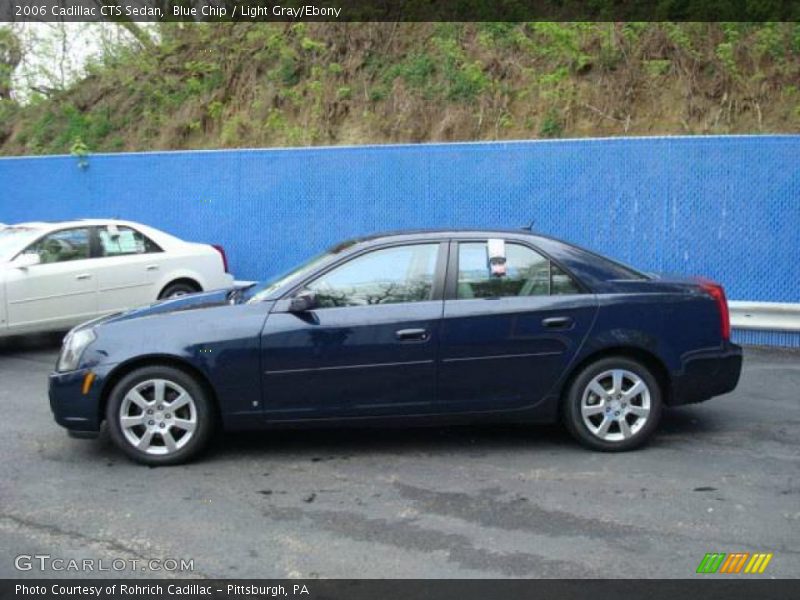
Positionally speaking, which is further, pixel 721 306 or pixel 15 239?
pixel 15 239

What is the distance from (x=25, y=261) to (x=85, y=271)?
665 millimetres

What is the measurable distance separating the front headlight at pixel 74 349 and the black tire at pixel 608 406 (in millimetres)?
3226

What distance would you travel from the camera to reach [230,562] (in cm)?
447

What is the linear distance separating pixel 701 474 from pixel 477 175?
254 inches

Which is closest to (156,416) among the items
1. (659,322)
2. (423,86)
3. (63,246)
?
(659,322)

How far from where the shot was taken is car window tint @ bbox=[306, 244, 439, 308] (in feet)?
19.7

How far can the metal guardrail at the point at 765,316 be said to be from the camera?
9.62m

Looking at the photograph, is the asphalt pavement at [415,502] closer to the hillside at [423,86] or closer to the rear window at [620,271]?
the rear window at [620,271]

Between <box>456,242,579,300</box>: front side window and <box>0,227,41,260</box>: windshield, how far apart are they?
6028 millimetres

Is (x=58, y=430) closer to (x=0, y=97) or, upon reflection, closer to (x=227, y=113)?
(x=227, y=113)

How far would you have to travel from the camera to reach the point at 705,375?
243 inches

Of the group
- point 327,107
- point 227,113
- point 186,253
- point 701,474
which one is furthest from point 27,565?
point 227,113

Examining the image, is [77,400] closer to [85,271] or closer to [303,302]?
[303,302]
